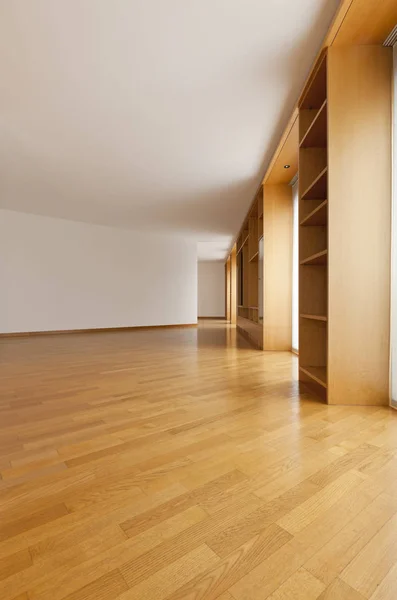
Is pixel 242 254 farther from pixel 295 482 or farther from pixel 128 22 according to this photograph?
pixel 295 482

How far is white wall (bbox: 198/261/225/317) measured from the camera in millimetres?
13883

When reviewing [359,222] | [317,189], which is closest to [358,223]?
[359,222]

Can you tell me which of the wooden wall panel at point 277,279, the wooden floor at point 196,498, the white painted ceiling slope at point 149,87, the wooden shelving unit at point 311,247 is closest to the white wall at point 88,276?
the white painted ceiling slope at point 149,87

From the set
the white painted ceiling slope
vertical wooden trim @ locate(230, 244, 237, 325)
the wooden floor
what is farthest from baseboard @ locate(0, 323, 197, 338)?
the wooden floor

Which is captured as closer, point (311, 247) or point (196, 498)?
point (196, 498)

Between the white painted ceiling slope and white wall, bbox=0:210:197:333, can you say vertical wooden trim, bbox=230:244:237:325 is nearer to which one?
white wall, bbox=0:210:197:333

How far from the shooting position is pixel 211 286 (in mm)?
13930

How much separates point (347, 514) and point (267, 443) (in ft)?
1.73

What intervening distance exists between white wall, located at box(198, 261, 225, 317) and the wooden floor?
11731 millimetres

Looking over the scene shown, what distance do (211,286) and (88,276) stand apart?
23.5ft

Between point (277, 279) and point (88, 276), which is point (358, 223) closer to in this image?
point (277, 279)

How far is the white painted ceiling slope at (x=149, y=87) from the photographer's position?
1.95 meters

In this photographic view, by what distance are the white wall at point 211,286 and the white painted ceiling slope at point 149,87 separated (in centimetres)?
888

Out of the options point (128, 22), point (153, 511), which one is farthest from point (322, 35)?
point (153, 511)
